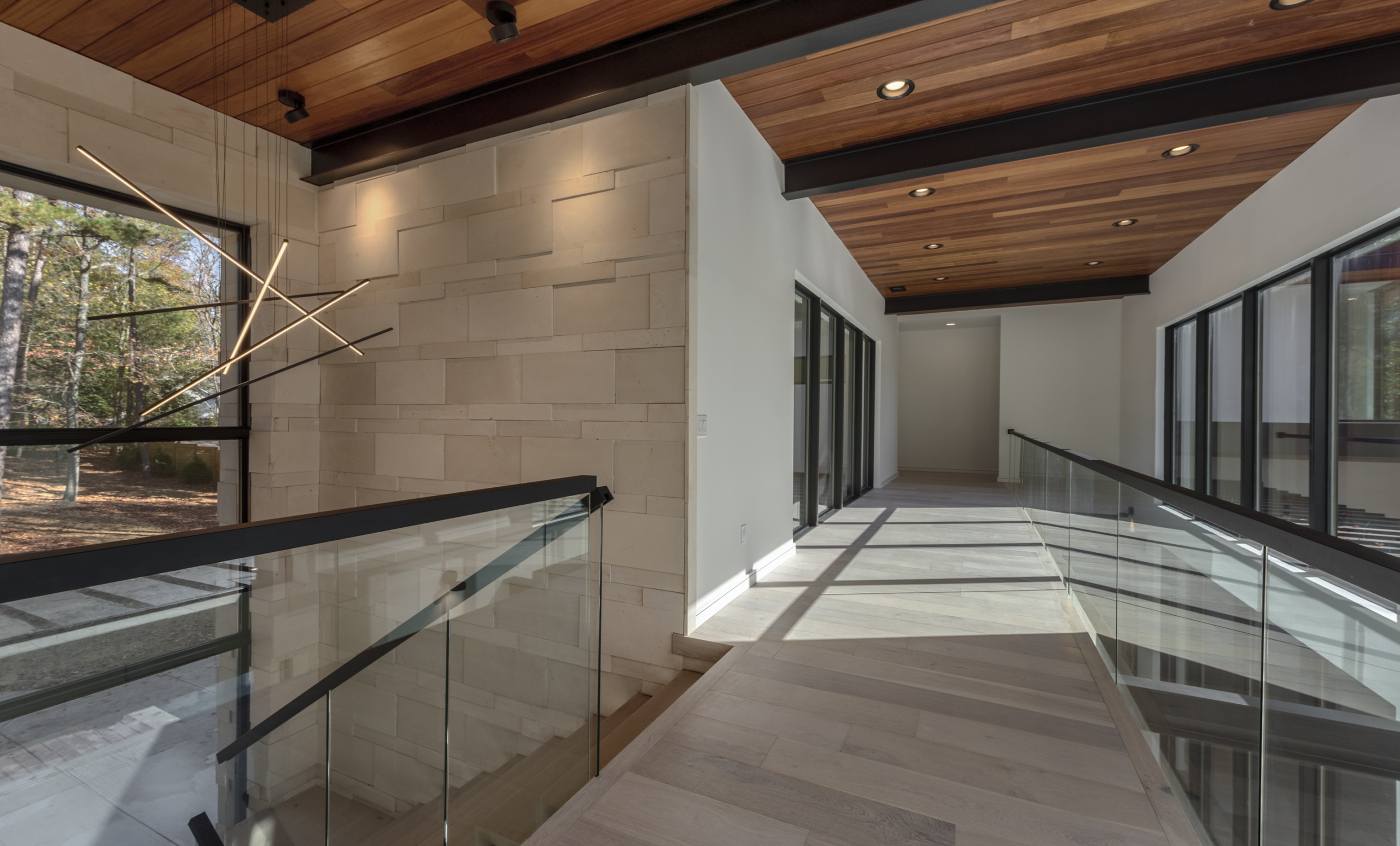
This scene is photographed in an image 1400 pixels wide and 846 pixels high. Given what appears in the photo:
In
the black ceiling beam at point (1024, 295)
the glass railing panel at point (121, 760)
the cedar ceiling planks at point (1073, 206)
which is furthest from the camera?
the black ceiling beam at point (1024, 295)

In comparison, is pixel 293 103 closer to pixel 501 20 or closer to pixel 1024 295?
pixel 501 20

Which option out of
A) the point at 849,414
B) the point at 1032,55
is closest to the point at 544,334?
the point at 1032,55

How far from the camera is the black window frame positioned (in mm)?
2943

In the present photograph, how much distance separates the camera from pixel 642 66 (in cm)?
270

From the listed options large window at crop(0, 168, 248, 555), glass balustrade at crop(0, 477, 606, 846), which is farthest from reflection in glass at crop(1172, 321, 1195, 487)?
large window at crop(0, 168, 248, 555)

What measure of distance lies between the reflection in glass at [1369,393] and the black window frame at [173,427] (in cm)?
644

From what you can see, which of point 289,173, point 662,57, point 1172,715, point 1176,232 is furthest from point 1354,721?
point 1176,232

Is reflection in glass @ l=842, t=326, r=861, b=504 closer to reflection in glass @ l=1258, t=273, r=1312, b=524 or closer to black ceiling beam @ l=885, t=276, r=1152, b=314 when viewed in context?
black ceiling beam @ l=885, t=276, r=1152, b=314

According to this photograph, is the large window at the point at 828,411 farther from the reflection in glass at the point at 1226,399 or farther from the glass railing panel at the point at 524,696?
the reflection in glass at the point at 1226,399

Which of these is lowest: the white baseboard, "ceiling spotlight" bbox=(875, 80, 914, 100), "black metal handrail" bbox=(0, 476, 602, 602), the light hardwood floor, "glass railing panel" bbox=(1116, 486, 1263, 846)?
the light hardwood floor

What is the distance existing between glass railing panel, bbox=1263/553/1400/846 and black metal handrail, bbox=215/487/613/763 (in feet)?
5.75

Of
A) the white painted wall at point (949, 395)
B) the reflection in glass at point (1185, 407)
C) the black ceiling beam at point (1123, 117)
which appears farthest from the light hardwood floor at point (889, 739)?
the white painted wall at point (949, 395)

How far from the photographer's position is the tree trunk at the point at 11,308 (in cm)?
291

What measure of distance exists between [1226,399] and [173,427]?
8153mm
